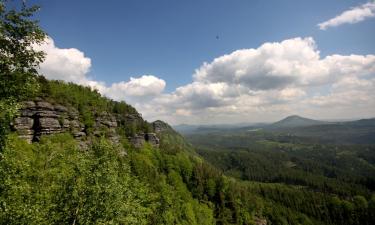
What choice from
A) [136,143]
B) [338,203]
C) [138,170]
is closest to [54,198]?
[138,170]

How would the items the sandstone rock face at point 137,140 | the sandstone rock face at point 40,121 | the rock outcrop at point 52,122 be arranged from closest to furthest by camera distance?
1. the sandstone rock face at point 40,121
2. the rock outcrop at point 52,122
3. the sandstone rock face at point 137,140

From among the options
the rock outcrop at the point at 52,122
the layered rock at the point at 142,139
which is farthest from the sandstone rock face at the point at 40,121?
the layered rock at the point at 142,139

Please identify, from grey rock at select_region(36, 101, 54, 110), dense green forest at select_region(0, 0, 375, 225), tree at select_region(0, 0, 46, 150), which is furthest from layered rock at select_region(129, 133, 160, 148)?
tree at select_region(0, 0, 46, 150)

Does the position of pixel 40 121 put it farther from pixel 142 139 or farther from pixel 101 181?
pixel 101 181

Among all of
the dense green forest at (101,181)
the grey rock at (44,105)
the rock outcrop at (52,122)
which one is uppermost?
the grey rock at (44,105)

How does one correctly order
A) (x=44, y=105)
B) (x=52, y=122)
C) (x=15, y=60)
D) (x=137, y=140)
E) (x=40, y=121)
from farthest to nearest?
1. (x=137, y=140)
2. (x=44, y=105)
3. (x=52, y=122)
4. (x=40, y=121)
5. (x=15, y=60)

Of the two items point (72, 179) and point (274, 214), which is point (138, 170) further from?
point (274, 214)

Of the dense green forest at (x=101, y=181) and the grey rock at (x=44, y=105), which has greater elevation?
the grey rock at (x=44, y=105)

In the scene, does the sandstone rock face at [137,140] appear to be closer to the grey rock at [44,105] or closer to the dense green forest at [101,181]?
the dense green forest at [101,181]

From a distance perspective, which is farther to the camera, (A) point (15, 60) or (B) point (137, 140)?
(B) point (137, 140)

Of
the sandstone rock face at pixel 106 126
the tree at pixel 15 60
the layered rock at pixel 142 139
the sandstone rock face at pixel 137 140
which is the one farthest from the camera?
the layered rock at pixel 142 139

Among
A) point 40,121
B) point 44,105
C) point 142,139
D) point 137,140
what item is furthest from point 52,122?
point 142,139

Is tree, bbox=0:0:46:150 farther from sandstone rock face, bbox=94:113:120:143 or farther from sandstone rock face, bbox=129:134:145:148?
sandstone rock face, bbox=129:134:145:148

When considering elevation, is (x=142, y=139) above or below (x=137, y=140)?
above
